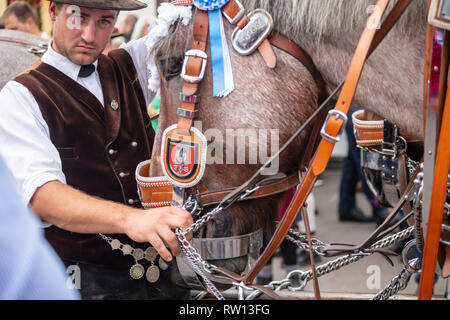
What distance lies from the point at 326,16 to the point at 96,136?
938mm

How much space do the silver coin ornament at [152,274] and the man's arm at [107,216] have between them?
15.8 inches

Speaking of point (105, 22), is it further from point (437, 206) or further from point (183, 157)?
point (437, 206)

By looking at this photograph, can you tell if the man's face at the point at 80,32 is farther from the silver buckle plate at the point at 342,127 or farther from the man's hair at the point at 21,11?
the man's hair at the point at 21,11

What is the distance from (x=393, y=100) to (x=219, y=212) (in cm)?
61

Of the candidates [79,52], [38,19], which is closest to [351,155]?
[38,19]

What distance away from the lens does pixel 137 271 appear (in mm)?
2076

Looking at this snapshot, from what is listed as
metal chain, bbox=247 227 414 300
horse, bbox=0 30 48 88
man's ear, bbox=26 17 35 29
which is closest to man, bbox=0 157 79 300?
metal chain, bbox=247 227 414 300

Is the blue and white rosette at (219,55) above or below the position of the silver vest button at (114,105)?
above

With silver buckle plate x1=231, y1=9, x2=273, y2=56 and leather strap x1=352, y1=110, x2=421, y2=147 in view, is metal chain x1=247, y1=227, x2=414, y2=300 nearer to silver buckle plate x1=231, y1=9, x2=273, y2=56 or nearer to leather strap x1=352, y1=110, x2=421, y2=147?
leather strap x1=352, y1=110, x2=421, y2=147

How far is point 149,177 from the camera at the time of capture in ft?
5.82

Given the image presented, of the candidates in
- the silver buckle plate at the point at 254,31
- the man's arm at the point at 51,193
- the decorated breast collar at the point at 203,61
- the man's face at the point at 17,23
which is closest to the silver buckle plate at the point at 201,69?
the decorated breast collar at the point at 203,61

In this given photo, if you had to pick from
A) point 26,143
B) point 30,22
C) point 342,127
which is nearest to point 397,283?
point 342,127

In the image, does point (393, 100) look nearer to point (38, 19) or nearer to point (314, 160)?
point (314, 160)

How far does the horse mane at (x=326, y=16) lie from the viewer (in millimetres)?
1465
